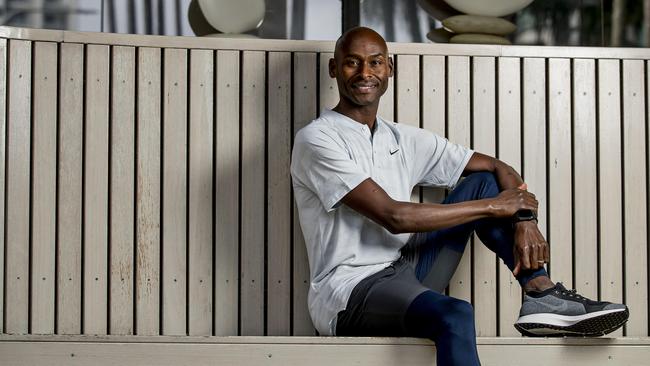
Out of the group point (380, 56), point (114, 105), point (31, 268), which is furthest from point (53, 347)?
point (380, 56)

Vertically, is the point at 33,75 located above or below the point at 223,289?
above

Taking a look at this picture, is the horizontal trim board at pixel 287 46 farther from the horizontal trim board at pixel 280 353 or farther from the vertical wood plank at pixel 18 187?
the horizontal trim board at pixel 280 353

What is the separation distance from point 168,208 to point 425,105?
1002mm

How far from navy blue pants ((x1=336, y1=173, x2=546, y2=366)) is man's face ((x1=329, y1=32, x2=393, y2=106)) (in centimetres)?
44

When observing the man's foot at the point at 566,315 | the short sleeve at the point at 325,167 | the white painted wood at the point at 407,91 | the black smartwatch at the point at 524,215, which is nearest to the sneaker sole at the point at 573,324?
the man's foot at the point at 566,315

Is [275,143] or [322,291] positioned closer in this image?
[322,291]

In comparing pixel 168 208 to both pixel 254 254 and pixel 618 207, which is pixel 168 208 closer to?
pixel 254 254

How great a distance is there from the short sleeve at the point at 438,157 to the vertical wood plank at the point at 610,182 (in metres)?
0.59

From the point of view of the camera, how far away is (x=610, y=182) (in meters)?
4.38

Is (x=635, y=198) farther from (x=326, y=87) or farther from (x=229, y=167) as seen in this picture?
(x=229, y=167)

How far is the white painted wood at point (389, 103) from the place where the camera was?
4328 millimetres

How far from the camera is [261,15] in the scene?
4.42 m

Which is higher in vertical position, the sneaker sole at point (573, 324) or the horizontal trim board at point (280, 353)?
the sneaker sole at point (573, 324)

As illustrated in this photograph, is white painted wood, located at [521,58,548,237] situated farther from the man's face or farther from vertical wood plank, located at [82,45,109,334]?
vertical wood plank, located at [82,45,109,334]
